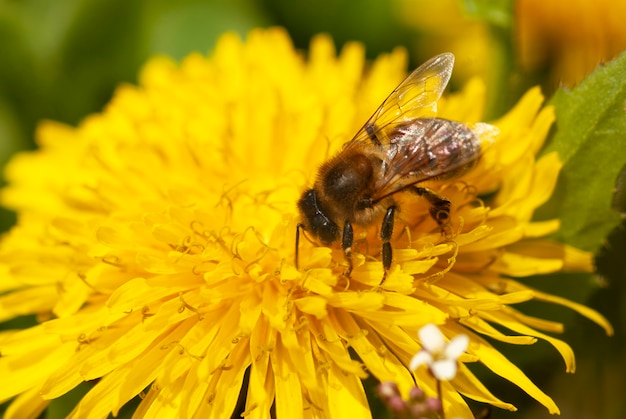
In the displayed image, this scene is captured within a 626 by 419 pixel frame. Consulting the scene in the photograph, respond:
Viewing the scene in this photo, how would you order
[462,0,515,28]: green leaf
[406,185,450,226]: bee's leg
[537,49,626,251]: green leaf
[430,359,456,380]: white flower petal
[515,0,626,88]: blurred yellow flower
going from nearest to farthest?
[430,359,456,380]: white flower petal → [406,185,450,226]: bee's leg → [537,49,626,251]: green leaf → [462,0,515,28]: green leaf → [515,0,626,88]: blurred yellow flower

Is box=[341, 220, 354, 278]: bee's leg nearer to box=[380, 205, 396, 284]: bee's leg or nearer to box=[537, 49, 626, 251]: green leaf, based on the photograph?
box=[380, 205, 396, 284]: bee's leg

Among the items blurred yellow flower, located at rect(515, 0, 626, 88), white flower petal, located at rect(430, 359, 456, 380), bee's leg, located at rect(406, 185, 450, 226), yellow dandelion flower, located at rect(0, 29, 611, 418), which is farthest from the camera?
blurred yellow flower, located at rect(515, 0, 626, 88)

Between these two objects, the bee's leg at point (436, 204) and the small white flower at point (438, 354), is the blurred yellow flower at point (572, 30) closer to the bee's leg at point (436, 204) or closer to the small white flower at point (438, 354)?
the bee's leg at point (436, 204)

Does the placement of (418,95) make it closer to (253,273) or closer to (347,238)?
(347,238)

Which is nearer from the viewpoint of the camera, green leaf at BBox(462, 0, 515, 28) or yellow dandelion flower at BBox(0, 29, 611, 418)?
yellow dandelion flower at BBox(0, 29, 611, 418)

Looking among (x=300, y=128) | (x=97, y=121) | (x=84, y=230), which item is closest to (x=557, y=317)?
(x=300, y=128)

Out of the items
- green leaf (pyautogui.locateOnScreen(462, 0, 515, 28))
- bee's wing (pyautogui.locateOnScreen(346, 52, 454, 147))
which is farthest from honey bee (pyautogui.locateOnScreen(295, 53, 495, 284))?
green leaf (pyautogui.locateOnScreen(462, 0, 515, 28))

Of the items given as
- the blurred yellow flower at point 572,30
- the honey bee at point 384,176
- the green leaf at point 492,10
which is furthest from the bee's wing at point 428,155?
the blurred yellow flower at point 572,30
